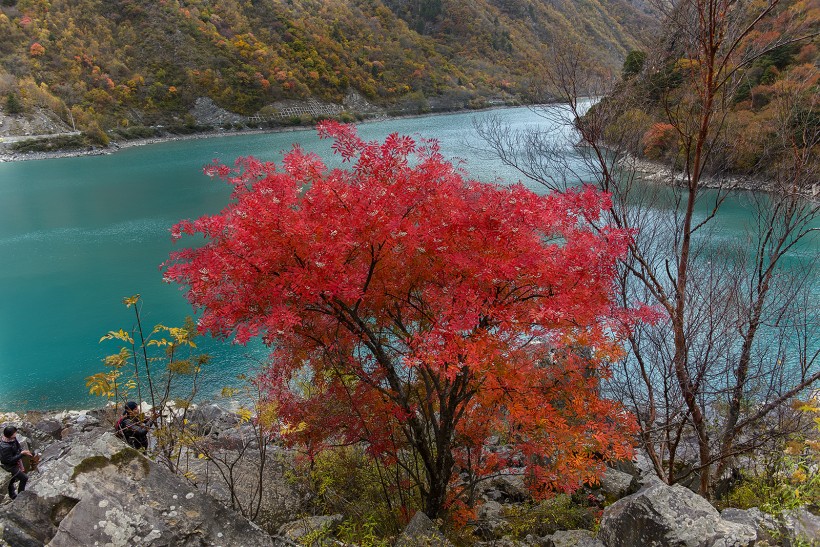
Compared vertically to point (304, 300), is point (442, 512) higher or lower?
lower

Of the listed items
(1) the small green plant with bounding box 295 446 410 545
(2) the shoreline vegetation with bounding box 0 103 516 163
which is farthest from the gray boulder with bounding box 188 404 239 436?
(2) the shoreline vegetation with bounding box 0 103 516 163

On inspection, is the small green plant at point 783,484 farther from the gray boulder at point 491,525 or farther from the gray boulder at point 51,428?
the gray boulder at point 51,428

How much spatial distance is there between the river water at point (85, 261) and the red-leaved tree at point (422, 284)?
11.3 ft

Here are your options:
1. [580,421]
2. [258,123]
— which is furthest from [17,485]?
[258,123]

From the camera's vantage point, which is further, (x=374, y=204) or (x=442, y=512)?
(x=442, y=512)

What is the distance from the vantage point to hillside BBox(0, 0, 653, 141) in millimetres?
65875

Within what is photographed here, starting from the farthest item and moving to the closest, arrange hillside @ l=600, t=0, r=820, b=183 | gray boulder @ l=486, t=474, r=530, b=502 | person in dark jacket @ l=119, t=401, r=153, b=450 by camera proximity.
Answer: gray boulder @ l=486, t=474, r=530, b=502
hillside @ l=600, t=0, r=820, b=183
person in dark jacket @ l=119, t=401, r=153, b=450

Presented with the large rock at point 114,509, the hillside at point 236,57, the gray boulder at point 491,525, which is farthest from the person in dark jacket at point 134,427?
the hillside at point 236,57

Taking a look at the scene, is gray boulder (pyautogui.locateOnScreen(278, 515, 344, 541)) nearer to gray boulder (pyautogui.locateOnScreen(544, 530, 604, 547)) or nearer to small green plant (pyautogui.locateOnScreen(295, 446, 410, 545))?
small green plant (pyautogui.locateOnScreen(295, 446, 410, 545))

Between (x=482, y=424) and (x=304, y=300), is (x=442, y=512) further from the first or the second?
(x=304, y=300)

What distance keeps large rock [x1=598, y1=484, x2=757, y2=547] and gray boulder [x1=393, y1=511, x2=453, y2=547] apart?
4.25 ft

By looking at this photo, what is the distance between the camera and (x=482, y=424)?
6.06 metres

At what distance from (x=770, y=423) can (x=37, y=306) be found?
68.9ft

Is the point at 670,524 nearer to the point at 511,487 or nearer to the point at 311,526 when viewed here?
the point at 311,526
